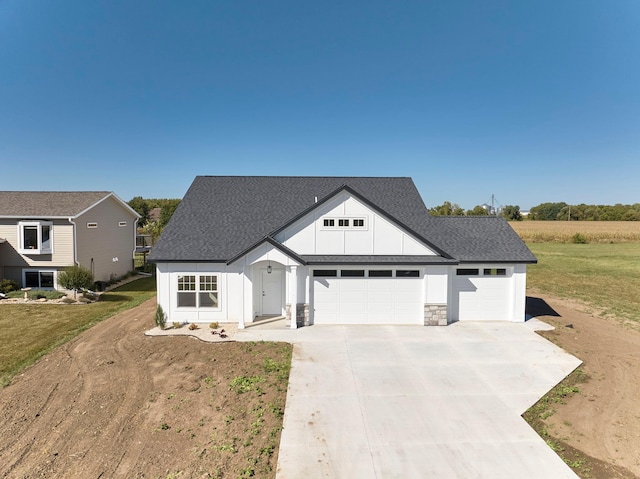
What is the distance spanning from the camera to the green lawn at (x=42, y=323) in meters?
11.5

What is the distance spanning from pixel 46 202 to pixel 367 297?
73.4 feet

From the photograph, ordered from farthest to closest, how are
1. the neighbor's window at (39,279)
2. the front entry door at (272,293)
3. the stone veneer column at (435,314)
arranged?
the neighbor's window at (39,279) → the front entry door at (272,293) → the stone veneer column at (435,314)

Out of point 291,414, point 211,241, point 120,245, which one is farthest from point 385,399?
point 120,245

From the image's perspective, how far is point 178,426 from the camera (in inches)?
294

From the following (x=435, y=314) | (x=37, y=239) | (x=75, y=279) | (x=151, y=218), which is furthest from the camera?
(x=151, y=218)

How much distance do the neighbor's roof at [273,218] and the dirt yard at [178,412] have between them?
4299mm

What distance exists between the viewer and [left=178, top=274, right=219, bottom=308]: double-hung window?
1470 centimetres

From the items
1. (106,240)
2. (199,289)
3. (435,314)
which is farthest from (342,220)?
(106,240)

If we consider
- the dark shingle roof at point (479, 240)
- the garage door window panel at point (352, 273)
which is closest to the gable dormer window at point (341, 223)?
the garage door window panel at point (352, 273)

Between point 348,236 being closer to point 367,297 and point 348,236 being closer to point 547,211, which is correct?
point 367,297

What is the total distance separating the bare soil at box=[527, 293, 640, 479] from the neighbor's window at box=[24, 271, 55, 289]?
26.4 metres

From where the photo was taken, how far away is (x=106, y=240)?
24672 millimetres

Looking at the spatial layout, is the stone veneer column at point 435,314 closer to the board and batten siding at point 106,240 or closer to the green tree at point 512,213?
the board and batten siding at point 106,240

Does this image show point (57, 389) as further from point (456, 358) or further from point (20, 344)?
Answer: point (456, 358)
